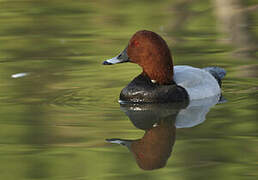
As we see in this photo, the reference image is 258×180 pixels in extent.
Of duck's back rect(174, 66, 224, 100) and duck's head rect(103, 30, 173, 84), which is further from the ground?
duck's head rect(103, 30, 173, 84)

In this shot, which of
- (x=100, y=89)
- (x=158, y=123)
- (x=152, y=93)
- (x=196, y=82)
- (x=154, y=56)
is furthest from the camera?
(x=100, y=89)

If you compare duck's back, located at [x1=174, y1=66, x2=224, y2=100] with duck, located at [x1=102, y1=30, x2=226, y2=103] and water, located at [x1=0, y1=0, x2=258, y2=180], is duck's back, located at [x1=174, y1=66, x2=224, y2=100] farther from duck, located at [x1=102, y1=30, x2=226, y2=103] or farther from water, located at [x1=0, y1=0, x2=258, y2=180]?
water, located at [x1=0, y1=0, x2=258, y2=180]

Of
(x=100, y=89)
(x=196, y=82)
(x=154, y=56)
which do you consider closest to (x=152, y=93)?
(x=154, y=56)

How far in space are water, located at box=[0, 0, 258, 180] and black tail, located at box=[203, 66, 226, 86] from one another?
0.16 metres

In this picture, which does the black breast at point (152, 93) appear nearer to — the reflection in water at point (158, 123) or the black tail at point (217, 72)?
the reflection in water at point (158, 123)

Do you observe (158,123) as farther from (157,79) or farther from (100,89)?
(100,89)

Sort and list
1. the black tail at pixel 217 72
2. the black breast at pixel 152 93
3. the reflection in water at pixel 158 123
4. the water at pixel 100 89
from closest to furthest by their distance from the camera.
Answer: the water at pixel 100 89, the reflection in water at pixel 158 123, the black breast at pixel 152 93, the black tail at pixel 217 72

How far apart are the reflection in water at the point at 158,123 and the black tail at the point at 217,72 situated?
0.52 metres

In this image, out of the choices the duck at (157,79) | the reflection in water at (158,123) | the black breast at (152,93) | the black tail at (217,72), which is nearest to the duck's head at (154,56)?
the duck at (157,79)

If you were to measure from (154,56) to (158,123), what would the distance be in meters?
1.19

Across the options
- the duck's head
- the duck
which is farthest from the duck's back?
the duck's head

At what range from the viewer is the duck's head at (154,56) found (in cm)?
860

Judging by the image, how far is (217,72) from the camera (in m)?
9.33

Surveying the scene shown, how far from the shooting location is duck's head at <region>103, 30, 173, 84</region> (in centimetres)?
860
